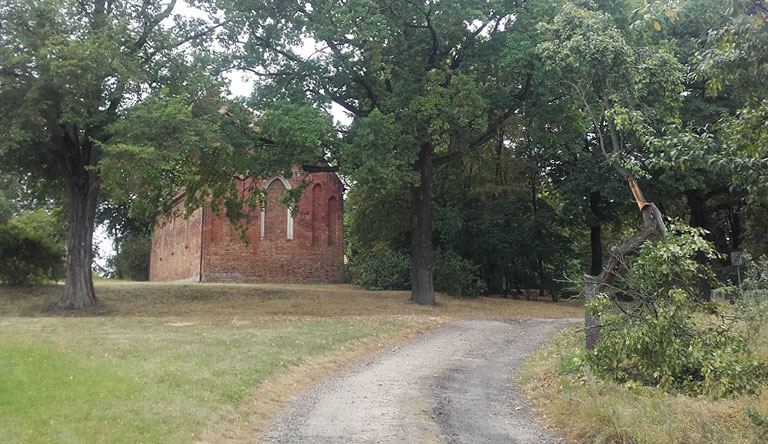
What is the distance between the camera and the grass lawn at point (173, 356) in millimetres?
6895

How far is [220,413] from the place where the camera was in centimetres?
766

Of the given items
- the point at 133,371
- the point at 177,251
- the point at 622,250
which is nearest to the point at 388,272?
the point at 177,251

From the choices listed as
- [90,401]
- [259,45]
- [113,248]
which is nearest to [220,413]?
[90,401]

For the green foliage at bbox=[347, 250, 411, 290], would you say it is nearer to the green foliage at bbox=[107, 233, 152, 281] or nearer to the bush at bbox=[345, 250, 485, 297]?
the bush at bbox=[345, 250, 485, 297]

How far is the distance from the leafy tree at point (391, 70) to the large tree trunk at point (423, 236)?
878mm

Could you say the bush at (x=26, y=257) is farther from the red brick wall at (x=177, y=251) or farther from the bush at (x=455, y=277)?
the bush at (x=455, y=277)

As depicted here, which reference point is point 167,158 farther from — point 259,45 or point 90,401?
point 90,401

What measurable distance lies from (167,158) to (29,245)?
451 inches

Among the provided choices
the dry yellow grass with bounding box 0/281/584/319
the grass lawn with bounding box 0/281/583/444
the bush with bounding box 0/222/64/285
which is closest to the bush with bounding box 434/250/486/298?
the dry yellow grass with bounding box 0/281/584/319

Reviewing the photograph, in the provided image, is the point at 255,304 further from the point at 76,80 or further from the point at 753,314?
the point at 753,314

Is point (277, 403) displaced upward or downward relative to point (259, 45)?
downward

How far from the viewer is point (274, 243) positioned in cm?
3416

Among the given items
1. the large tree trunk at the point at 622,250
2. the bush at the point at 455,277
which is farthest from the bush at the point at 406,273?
the large tree trunk at the point at 622,250

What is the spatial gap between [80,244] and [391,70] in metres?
11.7
